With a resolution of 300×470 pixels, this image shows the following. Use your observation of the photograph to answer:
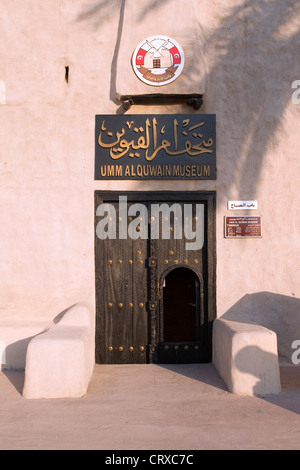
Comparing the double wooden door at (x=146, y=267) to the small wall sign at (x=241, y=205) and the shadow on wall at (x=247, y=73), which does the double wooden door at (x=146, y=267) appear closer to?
the small wall sign at (x=241, y=205)

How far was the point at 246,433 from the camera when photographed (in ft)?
12.0

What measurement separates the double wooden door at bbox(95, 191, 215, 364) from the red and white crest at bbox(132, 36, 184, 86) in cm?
168

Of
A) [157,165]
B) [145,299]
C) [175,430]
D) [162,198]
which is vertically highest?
[157,165]

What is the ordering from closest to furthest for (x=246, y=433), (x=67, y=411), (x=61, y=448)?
(x=61, y=448), (x=246, y=433), (x=67, y=411)

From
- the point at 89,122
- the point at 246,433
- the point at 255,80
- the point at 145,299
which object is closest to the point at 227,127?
the point at 255,80

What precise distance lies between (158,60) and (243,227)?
A: 271 cm

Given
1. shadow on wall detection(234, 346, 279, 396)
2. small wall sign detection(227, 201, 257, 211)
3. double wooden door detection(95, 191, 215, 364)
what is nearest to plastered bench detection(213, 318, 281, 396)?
shadow on wall detection(234, 346, 279, 396)

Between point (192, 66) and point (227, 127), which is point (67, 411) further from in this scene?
point (192, 66)

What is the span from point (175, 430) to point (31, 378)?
5.48 ft

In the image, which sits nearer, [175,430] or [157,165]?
[175,430]

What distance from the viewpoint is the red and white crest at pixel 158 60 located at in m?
6.26

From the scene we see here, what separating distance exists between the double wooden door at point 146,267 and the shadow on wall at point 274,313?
1.35 ft

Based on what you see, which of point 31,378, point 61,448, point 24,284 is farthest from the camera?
point 24,284

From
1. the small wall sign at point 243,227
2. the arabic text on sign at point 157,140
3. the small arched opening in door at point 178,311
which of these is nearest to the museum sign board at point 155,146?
the arabic text on sign at point 157,140
